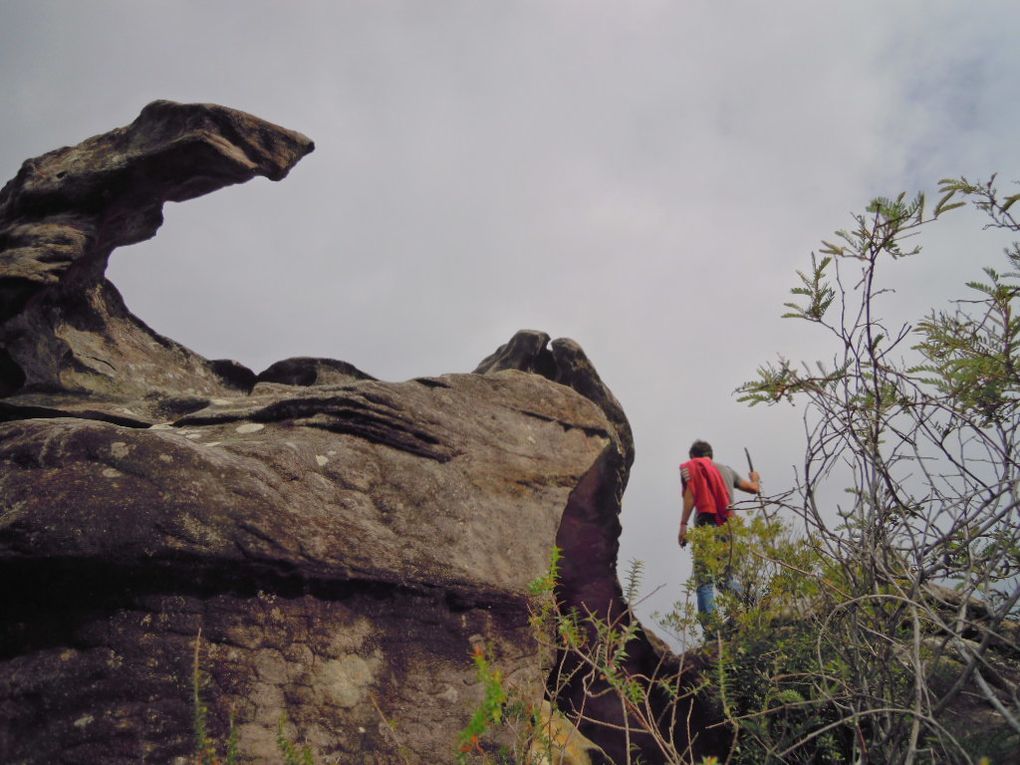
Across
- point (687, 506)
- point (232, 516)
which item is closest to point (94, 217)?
point (232, 516)

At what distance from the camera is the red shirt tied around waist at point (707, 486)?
26.7 ft

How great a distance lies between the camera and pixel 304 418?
618 cm

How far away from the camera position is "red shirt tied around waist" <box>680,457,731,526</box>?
8148 mm

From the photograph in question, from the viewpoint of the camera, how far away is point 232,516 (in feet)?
15.4

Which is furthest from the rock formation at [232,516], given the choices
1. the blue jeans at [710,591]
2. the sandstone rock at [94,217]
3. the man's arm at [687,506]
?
the blue jeans at [710,591]

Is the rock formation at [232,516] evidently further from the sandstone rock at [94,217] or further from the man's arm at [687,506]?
the man's arm at [687,506]

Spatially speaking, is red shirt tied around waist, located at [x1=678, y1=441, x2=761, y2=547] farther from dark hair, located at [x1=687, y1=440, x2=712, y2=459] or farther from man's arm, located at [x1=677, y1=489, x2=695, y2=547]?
dark hair, located at [x1=687, y1=440, x2=712, y2=459]

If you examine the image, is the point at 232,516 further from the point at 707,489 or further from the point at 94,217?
the point at 707,489

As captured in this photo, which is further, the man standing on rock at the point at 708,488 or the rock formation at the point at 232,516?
the man standing on rock at the point at 708,488

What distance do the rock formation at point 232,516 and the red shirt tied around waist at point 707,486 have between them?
107 centimetres

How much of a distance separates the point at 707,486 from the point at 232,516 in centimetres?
549

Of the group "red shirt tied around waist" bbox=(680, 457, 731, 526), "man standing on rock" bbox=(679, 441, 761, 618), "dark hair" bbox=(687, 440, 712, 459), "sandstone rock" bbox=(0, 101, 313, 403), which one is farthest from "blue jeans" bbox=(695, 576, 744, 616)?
"sandstone rock" bbox=(0, 101, 313, 403)

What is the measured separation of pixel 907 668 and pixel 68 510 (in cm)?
460

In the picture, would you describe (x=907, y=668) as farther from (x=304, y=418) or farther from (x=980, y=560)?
(x=304, y=418)
